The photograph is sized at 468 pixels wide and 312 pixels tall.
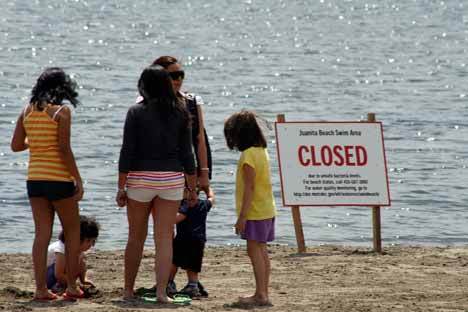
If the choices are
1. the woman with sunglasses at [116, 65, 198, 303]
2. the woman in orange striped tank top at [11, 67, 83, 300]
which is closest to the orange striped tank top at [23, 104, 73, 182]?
the woman in orange striped tank top at [11, 67, 83, 300]

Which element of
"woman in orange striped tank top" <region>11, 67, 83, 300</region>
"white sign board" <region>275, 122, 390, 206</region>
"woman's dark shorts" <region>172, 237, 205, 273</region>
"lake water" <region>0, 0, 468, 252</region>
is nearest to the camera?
"woman in orange striped tank top" <region>11, 67, 83, 300</region>

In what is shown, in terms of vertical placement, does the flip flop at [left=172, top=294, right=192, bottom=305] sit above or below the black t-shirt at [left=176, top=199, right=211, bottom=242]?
below

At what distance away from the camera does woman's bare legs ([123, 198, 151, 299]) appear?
1071 cm

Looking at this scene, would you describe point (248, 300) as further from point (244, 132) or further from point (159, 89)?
point (159, 89)

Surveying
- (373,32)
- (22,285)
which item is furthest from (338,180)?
(373,32)

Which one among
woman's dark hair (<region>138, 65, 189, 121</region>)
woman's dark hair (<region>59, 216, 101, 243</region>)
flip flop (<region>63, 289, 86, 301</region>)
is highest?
woman's dark hair (<region>138, 65, 189, 121</region>)

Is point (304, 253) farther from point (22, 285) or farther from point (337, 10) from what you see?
point (337, 10)

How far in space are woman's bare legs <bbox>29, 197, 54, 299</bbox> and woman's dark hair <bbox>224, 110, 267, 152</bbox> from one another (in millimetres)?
1355

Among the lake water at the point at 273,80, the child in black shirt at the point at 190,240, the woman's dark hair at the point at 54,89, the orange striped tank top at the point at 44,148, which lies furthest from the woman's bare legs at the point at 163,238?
the lake water at the point at 273,80

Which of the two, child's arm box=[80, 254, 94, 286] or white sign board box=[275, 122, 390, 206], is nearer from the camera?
child's arm box=[80, 254, 94, 286]

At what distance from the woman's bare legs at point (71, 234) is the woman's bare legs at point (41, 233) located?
77 millimetres

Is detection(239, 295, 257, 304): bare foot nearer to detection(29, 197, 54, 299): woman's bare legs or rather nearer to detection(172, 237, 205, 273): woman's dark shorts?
detection(172, 237, 205, 273): woman's dark shorts

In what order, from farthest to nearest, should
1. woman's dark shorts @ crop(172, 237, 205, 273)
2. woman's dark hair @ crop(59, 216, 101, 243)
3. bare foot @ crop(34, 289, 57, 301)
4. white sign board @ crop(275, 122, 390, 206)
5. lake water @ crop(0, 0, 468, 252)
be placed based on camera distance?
lake water @ crop(0, 0, 468, 252)
white sign board @ crop(275, 122, 390, 206)
woman's dark shorts @ crop(172, 237, 205, 273)
woman's dark hair @ crop(59, 216, 101, 243)
bare foot @ crop(34, 289, 57, 301)

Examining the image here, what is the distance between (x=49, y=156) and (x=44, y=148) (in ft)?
0.21
